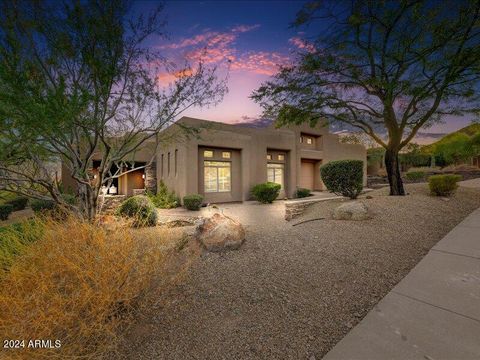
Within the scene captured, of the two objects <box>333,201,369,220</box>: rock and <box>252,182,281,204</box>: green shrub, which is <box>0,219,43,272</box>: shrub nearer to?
<box>333,201,369,220</box>: rock

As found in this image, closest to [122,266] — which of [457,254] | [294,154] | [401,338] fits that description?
[401,338]

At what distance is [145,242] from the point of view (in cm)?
385

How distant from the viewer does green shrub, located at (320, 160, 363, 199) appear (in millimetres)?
8711

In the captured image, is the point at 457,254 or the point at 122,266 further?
the point at 457,254

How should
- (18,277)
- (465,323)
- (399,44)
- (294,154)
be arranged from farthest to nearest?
(294,154) < (399,44) < (18,277) < (465,323)

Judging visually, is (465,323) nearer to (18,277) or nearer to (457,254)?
(457,254)

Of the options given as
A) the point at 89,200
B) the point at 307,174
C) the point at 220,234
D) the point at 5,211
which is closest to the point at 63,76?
the point at 89,200

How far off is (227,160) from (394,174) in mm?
9281

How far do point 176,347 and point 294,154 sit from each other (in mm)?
16780

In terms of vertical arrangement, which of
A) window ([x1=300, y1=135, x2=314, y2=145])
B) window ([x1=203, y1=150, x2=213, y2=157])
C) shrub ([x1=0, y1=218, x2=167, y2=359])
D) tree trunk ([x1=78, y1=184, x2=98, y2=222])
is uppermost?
window ([x1=300, y1=135, x2=314, y2=145])

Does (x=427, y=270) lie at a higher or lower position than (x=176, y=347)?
higher

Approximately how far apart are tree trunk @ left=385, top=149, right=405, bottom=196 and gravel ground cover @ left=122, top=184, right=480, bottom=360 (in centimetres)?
421

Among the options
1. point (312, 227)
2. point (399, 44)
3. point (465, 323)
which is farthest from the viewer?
point (399, 44)

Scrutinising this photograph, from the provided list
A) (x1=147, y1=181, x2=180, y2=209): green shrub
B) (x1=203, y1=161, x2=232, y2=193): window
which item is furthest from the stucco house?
(x1=147, y1=181, x2=180, y2=209): green shrub
